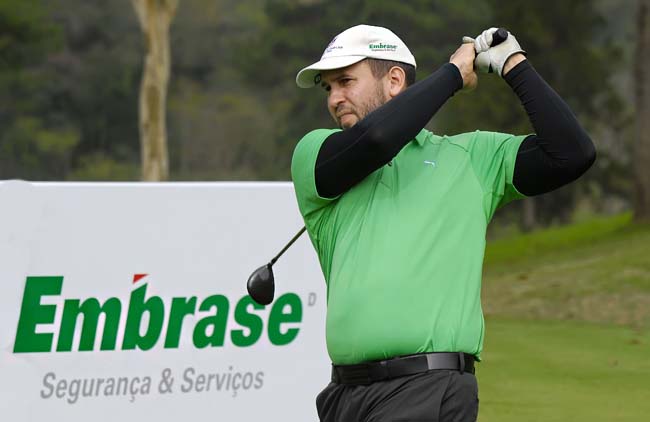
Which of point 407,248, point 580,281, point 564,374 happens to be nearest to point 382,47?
point 407,248

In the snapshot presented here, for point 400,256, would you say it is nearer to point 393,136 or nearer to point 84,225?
point 393,136

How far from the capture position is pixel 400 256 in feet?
10.6

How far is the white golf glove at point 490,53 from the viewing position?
3389mm

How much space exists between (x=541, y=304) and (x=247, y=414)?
9080 mm

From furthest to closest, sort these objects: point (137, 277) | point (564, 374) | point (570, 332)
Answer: point (570, 332) < point (564, 374) < point (137, 277)

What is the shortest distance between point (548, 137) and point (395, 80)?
425 mm

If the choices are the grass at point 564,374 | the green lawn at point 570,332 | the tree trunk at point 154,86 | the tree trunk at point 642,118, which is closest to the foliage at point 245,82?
the tree trunk at point 154,86

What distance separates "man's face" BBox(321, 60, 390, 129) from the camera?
3395 mm

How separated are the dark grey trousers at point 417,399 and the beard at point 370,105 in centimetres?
67

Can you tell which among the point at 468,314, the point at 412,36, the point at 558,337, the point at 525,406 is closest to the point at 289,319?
the point at 525,406

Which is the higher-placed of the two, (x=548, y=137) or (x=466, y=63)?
(x=466, y=63)

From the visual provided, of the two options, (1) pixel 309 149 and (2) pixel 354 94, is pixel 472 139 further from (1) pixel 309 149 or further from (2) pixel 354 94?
(1) pixel 309 149

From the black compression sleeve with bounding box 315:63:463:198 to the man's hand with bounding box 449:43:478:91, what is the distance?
0.04 meters

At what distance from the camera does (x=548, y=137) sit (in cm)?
338
